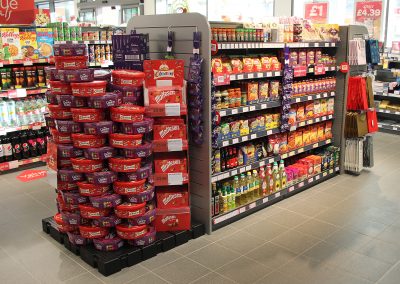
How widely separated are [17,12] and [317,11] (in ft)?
21.8

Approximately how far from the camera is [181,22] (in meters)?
3.93

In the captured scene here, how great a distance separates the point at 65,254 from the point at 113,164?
40.1 inches

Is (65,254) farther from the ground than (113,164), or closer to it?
closer to it

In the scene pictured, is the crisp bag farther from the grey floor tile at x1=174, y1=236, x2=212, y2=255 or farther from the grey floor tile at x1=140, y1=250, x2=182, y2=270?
the grey floor tile at x1=140, y1=250, x2=182, y2=270

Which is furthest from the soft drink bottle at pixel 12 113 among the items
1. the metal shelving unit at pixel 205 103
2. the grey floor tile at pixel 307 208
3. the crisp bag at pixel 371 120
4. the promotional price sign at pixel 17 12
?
the crisp bag at pixel 371 120

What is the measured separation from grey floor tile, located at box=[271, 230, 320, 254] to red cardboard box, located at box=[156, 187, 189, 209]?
3.05 feet

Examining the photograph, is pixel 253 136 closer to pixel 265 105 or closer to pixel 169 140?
pixel 265 105

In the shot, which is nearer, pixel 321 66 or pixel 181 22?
pixel 181 22

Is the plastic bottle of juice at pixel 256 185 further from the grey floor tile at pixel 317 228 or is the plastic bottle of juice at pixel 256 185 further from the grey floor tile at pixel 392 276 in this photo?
the grey floor tile at pixel 392 276

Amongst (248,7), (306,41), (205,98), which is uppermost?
(248,7)

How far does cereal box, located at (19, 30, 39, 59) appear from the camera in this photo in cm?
616

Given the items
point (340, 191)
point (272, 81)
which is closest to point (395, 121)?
point (340, 191)

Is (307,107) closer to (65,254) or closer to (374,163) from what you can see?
(374,163)

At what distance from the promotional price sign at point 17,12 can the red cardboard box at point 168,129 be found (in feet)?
12.9
